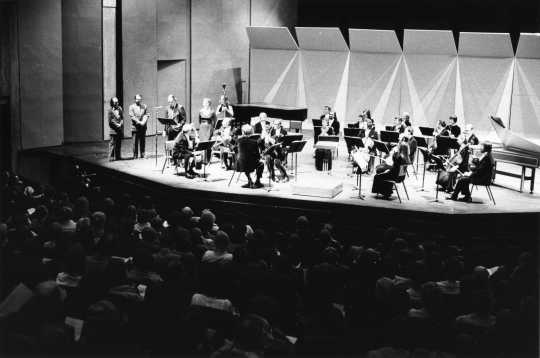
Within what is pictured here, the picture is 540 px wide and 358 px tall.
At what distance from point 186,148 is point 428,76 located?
7.69m

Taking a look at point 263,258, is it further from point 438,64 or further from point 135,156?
point 438,64

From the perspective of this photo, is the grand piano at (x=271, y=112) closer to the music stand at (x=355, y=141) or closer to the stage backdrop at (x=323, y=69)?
the stage backdrop at (x=323, y=69)

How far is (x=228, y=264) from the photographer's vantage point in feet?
18.2

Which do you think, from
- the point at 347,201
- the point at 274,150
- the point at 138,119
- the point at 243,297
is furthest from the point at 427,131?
the point at 243,297

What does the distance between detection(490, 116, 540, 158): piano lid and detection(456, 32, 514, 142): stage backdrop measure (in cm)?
306

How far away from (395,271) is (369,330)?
1462 millimetres

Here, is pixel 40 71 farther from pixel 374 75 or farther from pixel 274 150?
pixel 374 75

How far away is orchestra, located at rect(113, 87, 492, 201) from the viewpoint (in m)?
11.2

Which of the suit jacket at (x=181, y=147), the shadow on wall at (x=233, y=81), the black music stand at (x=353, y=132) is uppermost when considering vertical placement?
the shadow on wall at (x=233, y=81)

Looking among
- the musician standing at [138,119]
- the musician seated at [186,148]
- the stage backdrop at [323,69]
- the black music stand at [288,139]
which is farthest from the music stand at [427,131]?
the musician standing at [138,119]

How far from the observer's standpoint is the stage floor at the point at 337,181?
1077 cm

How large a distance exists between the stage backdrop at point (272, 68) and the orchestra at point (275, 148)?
4.35m

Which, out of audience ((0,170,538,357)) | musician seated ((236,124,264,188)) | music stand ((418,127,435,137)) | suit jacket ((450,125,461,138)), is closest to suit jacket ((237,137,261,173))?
musician seated ((236,124,264,188))

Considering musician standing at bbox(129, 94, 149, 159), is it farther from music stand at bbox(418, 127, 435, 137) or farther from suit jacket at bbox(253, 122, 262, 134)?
music stand at bbox(418, 127, 435, 137)
